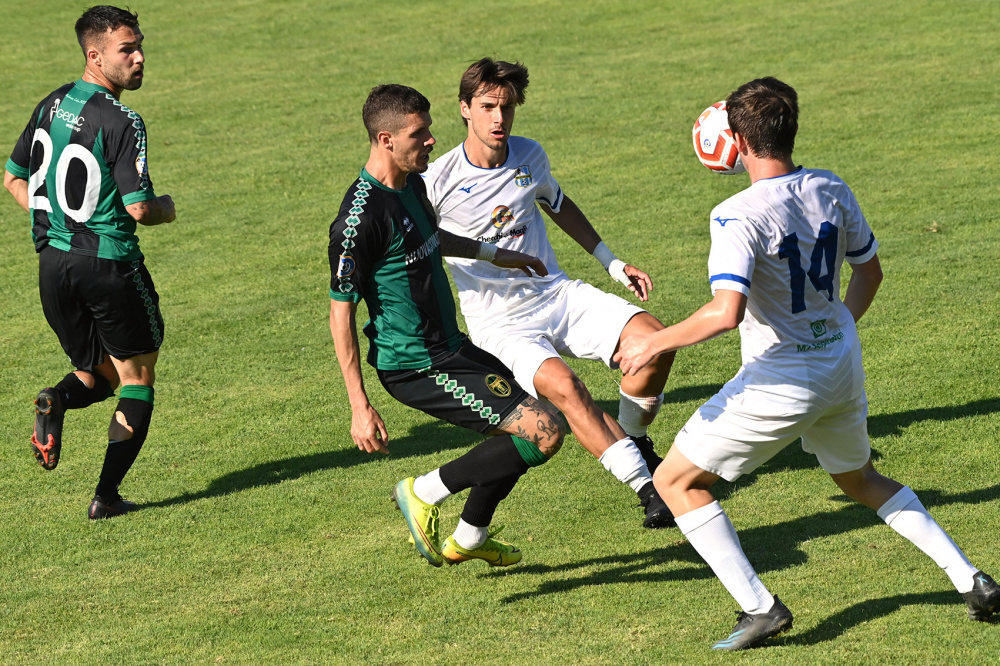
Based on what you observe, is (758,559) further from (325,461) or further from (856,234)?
(325,461)

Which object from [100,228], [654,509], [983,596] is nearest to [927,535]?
[983,596]

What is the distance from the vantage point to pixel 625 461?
5410 millimetres

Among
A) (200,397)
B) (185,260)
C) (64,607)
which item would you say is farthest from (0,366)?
(64,607)

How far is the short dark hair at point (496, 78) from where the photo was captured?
6211 millimetres

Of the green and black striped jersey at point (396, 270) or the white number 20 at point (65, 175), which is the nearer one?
the green and black striped jersey at point (396, 270)

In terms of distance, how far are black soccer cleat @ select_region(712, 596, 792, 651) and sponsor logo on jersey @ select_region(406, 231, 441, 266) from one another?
2163 millimetres

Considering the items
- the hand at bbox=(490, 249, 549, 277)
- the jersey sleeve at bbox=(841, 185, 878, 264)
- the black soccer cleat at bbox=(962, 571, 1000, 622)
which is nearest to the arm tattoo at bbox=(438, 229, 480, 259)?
the hand at bbox=(490, 249, 549, 277)

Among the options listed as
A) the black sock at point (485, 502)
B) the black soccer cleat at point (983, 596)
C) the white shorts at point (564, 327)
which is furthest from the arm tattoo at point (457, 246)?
the black soccer cleat at point (983, 596)

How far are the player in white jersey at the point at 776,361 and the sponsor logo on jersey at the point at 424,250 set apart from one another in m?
1.29

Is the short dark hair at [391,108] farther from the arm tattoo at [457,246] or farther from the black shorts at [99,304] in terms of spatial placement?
the black shorts at [99,304]

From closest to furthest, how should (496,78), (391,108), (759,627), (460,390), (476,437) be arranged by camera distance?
(759,627) < (391,108) < (460,390) < (496,78) < (476,437)

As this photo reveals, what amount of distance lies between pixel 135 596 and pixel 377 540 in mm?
1223

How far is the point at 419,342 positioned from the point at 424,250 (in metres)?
0.44

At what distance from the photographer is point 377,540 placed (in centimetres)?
600
